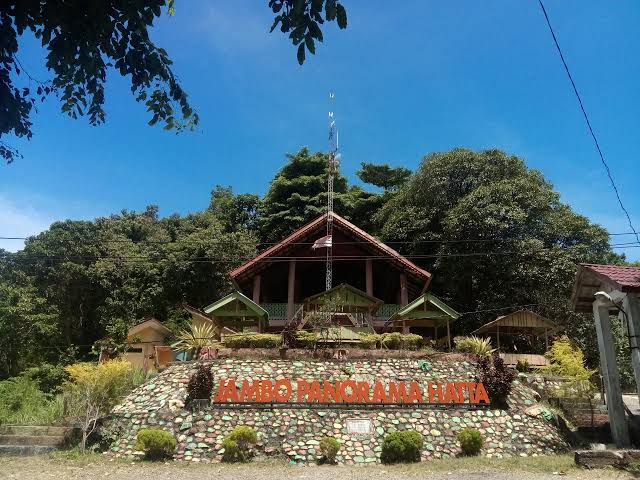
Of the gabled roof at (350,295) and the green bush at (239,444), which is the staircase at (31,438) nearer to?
the green bush at (239,444)

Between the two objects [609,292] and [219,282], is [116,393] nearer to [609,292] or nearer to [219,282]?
[609,292]

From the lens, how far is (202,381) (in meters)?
14.3

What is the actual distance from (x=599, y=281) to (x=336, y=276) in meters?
17.6

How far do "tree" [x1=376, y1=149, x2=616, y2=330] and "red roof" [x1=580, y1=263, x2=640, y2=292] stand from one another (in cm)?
1404

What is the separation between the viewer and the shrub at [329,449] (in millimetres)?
12227

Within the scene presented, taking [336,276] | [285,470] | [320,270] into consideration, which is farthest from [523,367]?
[320,270]

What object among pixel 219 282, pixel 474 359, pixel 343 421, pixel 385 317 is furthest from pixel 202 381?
pixel 219 282

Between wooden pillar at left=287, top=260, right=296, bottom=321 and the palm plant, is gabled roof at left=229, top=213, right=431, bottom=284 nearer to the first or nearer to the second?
wooden pillar at left=287, top=260, right=296, bottom=321

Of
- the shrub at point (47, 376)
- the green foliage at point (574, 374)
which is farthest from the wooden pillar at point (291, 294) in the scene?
the green foliage at point (574, 374)

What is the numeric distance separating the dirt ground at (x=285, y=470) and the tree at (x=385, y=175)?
104ft

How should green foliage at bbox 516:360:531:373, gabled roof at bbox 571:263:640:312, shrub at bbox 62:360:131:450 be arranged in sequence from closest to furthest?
gabled roof at bbox 571:263:640:312
shrub at bbox 62:360:131:450
green foliage at bbox 516:360:531:373

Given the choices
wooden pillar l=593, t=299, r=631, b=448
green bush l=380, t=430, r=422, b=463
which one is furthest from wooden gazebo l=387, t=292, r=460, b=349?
green bush l=380, t=430, r=422, b=463

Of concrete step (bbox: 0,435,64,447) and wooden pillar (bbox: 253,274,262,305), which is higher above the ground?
wooden pillar (bbox: 253,274,262,305)

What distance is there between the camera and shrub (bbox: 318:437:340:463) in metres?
12.2
